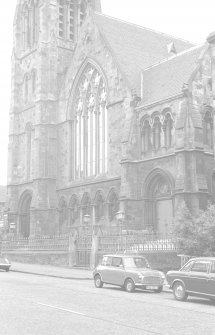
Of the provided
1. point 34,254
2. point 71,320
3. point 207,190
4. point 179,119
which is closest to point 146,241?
point 207,190

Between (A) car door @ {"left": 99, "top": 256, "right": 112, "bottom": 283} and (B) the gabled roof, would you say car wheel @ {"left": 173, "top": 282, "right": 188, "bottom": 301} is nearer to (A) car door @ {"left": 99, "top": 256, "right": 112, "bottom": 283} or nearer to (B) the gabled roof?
(A) car door @ {"left": 99, "top": 256, "right": 112, "bottom": 283}

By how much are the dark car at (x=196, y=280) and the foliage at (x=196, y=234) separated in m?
4.79

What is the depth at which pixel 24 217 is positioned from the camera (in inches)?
1998

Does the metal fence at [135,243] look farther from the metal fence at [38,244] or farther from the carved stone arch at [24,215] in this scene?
the carved stone arch at [24,215]

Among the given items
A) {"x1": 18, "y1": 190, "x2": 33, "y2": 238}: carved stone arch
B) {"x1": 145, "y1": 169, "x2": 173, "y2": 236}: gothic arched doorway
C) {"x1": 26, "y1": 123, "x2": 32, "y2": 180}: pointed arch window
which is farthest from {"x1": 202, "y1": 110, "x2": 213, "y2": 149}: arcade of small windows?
{"x1": 18, "y1": 190, "x2": 33, "y2": 238}: carved stone arch

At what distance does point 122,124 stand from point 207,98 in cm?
747

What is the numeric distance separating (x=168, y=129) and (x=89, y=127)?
10.5m

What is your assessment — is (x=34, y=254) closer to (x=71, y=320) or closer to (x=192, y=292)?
(x=192, y=292)

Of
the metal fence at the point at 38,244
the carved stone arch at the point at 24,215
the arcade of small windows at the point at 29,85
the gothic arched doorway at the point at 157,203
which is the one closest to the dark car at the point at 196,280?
the metal fence at the point at 38,244

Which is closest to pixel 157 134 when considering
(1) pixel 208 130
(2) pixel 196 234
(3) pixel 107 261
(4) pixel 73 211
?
(1) pixel 208 130

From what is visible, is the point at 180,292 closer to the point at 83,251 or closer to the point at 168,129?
the point at 83,251

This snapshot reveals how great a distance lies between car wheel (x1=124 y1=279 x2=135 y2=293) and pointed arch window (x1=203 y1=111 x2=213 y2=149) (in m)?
17.0

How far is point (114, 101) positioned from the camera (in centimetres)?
4106

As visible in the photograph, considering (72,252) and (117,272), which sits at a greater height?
(72,252)
